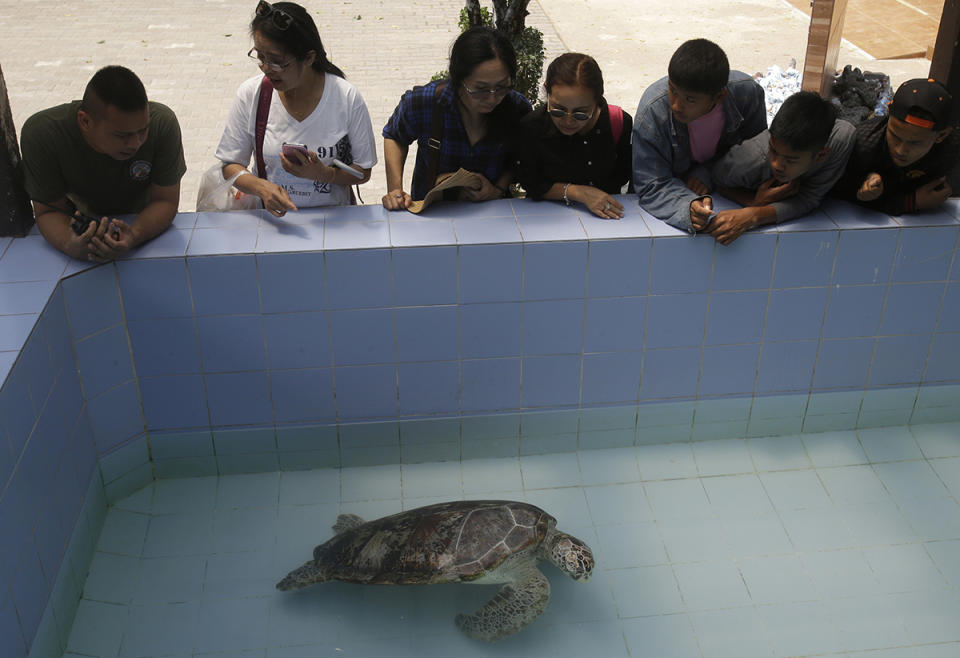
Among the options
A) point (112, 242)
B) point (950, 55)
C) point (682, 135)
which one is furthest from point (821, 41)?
point (112, 242)

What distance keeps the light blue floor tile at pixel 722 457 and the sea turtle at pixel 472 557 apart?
3.55ft

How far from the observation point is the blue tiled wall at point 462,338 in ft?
11.6

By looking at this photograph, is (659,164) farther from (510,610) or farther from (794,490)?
(510,610)

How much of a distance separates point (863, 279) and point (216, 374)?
2970mm

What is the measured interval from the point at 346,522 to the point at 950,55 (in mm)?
3866

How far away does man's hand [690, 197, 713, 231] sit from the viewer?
361 centimetres

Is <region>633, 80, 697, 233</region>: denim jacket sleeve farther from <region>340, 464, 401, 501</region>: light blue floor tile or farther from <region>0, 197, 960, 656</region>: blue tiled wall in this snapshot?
<region>340, 464, 401, 501</region>: light blue floor tile

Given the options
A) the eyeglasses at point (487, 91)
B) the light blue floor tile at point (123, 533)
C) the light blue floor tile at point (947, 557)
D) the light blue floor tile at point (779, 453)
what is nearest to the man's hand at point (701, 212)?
the eyeglasses at point (487, 91)

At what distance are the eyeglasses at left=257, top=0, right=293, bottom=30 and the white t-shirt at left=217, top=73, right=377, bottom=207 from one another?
0.38 metres

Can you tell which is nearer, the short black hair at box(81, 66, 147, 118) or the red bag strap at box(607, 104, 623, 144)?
A: the short black hair at box(81, 66, 147, 118)

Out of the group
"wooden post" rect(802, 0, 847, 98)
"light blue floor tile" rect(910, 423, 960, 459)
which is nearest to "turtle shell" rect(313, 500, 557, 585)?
"light blue floor tile" rect(910, 423, 960, 459)

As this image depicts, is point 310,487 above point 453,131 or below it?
below

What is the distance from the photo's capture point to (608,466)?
13.5 feet

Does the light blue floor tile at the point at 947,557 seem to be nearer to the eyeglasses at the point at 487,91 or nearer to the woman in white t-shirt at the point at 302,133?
the eyeglasses at the point at 487,91
